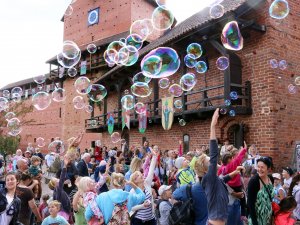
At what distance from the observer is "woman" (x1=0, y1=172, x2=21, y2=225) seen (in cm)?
408

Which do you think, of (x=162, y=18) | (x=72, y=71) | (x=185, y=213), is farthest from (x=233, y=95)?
(x=72, y=71)

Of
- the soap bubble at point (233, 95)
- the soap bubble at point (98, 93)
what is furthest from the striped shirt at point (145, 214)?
the soap bubble at point (98, 93)

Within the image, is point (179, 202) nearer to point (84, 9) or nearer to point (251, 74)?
point (251, 74)

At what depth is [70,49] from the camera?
34.0ft

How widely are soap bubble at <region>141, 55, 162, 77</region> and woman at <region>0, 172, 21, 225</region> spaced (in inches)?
205

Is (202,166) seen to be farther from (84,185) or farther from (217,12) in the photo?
(217,12)

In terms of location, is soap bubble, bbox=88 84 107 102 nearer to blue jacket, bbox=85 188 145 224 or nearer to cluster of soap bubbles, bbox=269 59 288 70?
cluster of soap bubbles, bbox=269 59 288 70

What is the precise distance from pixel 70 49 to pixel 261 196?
784 centimetres

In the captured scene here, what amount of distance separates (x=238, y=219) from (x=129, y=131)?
14069mm

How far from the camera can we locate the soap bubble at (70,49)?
10203mm

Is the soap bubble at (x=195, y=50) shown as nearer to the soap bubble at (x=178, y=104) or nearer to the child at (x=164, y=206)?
the soap bubble at (x=178, y=104)

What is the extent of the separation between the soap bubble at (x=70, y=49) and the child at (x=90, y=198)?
641cm

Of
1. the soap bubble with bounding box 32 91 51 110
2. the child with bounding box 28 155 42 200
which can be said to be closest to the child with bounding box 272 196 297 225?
the child with bounding box 28 155 42 200

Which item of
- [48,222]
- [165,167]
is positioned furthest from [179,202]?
[165,167]
